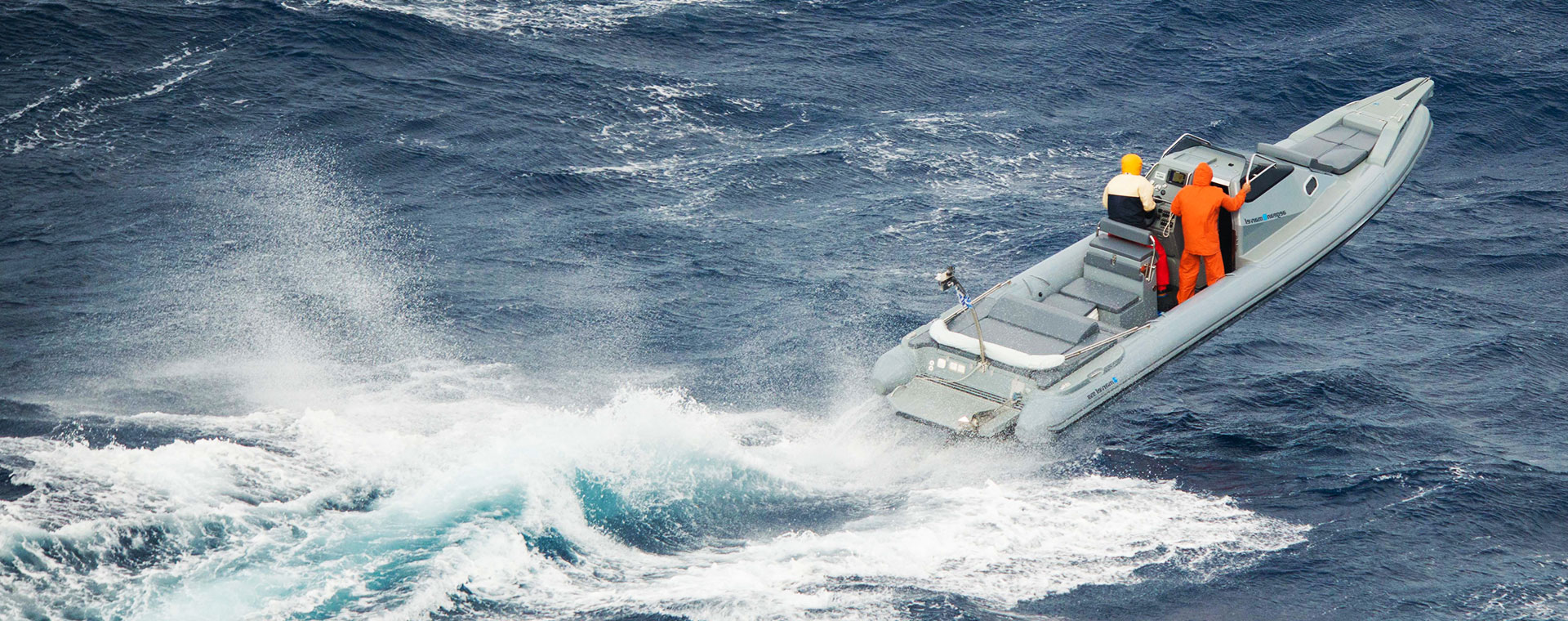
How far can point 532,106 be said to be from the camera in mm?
20547

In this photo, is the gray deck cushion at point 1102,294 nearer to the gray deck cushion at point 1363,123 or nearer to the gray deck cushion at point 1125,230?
Result: the gray deck cushion at point 1125,230

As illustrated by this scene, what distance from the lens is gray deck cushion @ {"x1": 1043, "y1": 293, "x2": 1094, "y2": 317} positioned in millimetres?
14883

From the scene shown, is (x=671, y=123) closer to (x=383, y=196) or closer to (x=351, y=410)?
(x=383, y=196)

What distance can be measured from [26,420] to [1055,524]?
9.47m

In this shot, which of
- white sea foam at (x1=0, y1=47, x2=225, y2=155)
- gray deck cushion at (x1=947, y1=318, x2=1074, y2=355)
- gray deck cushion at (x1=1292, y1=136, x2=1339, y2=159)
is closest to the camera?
gray deck cushion at (x1=947, y1=318, x2=1074, y2=355)

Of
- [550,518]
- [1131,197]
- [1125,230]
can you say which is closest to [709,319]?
[550,518]

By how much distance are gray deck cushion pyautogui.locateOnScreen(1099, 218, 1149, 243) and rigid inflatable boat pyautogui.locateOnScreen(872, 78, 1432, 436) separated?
0.02 m

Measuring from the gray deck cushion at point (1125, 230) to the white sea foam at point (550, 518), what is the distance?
8.58 feet

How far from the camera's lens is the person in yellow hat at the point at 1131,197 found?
14961mm

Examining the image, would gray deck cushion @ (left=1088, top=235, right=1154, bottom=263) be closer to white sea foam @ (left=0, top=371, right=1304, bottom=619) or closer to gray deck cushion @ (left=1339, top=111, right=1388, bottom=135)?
white sea foam @ (left=0, top=371, right=1304, bottom=619)

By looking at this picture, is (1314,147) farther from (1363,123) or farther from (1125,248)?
(1125,248)

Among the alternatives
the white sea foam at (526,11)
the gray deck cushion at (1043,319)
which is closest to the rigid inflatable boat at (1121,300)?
the gray deck cushion at (1043,319)

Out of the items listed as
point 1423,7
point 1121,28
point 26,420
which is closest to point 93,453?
point 26,420

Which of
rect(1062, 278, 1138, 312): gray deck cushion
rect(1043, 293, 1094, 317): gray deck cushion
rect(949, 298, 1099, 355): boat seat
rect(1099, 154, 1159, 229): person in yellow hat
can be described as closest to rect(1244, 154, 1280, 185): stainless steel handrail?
rect(1099, 154, 1159, 229): person in yellow hat
